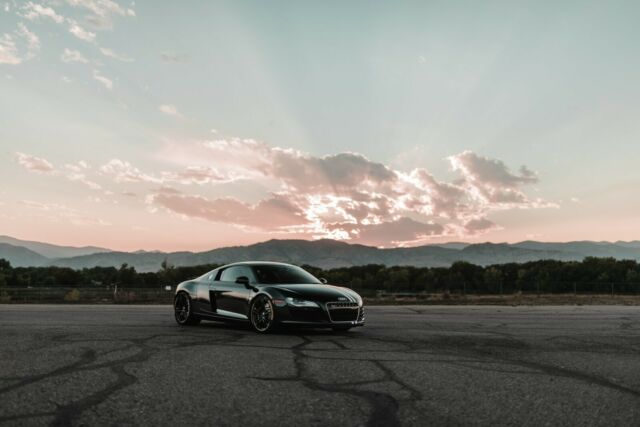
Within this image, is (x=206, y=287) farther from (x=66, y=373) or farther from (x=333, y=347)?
(x=66, y=373)

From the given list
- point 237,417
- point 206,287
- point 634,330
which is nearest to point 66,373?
point 237,417

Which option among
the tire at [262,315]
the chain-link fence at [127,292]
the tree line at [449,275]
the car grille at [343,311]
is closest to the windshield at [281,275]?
the tire at [262,315]

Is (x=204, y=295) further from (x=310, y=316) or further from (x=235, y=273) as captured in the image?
(x=310, y=316)

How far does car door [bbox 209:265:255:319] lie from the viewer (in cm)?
1216

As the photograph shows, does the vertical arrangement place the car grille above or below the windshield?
below

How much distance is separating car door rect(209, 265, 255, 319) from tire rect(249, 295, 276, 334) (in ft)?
0.75

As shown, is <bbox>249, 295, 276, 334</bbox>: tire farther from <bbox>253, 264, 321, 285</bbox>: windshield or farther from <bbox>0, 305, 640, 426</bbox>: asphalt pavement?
<bbox>253, 264, 321, 285</bbox>: windshield

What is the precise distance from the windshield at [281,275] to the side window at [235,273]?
0.48ft

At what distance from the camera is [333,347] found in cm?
952

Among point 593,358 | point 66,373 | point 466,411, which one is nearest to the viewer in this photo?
point 466,411

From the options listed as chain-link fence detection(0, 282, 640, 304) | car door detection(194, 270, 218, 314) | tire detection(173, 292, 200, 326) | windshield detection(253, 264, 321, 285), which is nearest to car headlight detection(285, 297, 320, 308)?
windshield detection(253, 264, 321, 285)

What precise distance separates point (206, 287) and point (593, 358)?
299 inches

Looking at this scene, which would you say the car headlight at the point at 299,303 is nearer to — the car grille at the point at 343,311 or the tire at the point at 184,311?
the car grille at the point at 343,311

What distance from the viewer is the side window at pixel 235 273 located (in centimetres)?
1254
